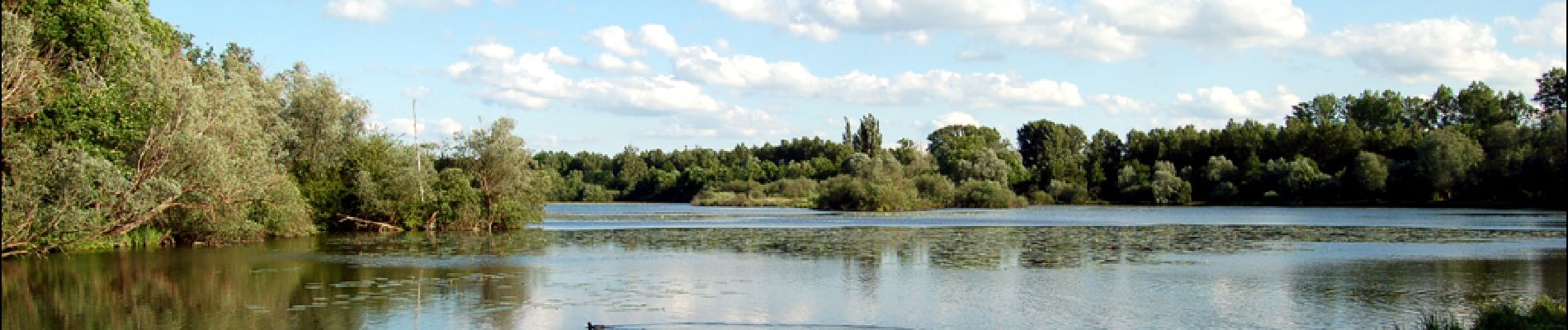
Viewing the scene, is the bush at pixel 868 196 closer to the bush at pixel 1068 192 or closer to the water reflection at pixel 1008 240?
the bush at pixel 1068 192

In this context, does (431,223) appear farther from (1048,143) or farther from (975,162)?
(1048,143)

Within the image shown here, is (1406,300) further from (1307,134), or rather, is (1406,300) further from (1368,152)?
(1307,134)

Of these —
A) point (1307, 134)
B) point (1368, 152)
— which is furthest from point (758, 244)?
point (1307, 134)

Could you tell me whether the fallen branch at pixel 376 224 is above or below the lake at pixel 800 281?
above

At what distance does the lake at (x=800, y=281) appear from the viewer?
17.8 meters

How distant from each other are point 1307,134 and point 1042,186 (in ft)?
72.4

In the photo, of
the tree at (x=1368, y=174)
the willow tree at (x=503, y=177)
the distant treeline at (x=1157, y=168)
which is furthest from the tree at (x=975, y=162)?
the willow tree at (x=503, y=177)

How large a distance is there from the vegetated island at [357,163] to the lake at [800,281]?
1721 mm

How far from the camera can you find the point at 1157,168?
9750cm

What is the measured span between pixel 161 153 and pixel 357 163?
58.5ft

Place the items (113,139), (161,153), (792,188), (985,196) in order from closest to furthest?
(113,139), (161,153), (985,196), (792,188)

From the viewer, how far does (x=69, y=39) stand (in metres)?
28.5

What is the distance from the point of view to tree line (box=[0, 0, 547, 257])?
26.4 m

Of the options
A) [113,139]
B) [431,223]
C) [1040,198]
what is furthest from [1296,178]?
[113,139]
